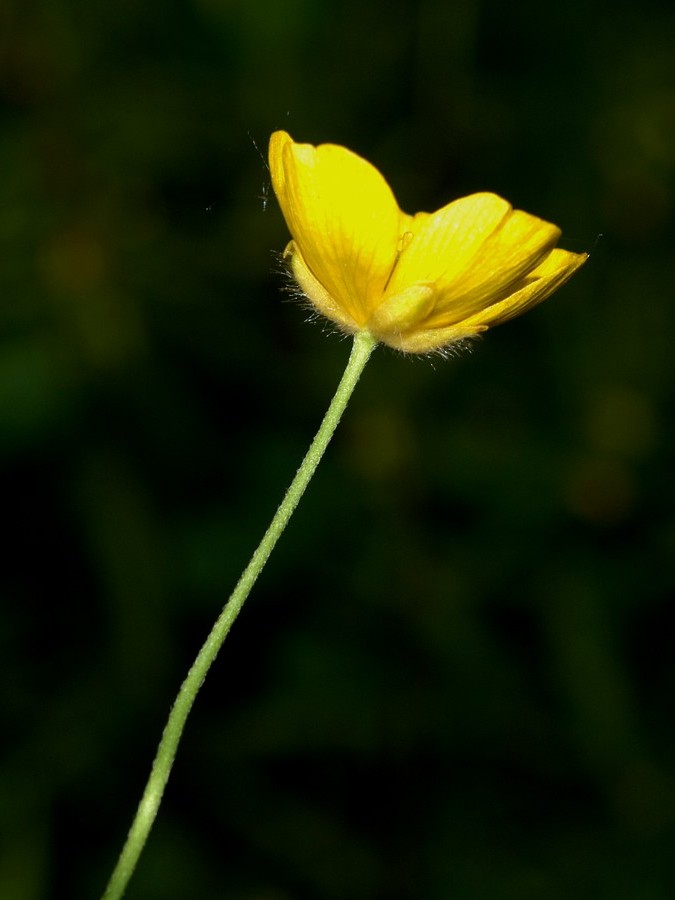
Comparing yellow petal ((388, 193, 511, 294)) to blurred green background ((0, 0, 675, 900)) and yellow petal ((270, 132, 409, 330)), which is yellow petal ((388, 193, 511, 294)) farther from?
blurred green background ((0, 0, 675, 900))

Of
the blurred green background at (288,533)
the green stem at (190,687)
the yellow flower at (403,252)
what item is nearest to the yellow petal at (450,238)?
the yellow flower at (403,252)

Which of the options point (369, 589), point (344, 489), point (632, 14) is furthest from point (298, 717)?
point (632, 14)

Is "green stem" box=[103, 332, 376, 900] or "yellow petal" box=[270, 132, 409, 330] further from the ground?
"yellow petal" box=[270, 132, 409, 330]

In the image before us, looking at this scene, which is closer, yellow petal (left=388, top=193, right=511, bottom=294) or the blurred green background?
yellow petal (left=388, top=193, right=511, bottom=294)

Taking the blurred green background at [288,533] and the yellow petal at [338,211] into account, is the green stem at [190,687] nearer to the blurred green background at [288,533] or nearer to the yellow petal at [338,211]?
the yellow petal at [338,211]

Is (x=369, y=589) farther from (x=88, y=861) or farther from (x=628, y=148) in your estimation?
(x=628, y=148)

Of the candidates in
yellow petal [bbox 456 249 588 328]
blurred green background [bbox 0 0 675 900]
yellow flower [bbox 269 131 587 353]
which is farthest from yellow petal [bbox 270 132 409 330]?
blurred green background [bbox 0 0 675 900]

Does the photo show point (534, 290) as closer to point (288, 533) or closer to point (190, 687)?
point (190, 687)

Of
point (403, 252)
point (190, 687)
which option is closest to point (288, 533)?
point (403, 252)
